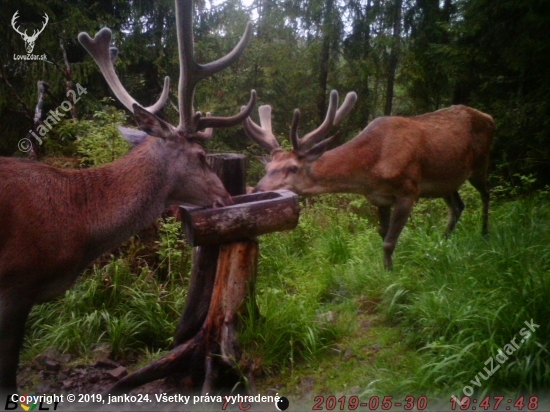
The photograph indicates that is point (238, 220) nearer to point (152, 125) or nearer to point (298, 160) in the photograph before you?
point (152, 125)

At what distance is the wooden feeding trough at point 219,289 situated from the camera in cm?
410

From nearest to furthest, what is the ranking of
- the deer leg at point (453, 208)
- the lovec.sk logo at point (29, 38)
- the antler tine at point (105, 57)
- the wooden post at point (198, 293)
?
1. the wooden post at point (198, 293)
2. the antler tine at point (105, 57)
3. the deer leg at point (453, 208)
4. the lovec.sk logo at point (29, 38)

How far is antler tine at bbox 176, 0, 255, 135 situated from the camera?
4.12 meters

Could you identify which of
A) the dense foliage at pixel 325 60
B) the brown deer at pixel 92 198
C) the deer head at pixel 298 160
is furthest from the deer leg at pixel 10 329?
the dense foliage at pixel 325 60

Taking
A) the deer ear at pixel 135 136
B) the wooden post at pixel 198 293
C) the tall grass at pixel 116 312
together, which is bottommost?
the tall grass at pixel 116 312

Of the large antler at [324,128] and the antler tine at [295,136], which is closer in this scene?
the antler tine at [295,136]

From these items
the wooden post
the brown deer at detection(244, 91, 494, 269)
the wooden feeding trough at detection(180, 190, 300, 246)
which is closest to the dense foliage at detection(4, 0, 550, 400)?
the wooden post

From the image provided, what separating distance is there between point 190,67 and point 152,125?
55 centimetres

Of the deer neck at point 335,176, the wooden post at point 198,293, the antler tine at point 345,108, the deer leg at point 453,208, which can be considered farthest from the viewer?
the deer leg at point 453,208

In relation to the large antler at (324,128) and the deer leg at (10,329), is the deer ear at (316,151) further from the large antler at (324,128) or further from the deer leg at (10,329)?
the deer leg at (10,329)

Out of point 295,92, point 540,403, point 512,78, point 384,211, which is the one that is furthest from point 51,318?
point 295,92

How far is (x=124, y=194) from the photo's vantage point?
4109 mm

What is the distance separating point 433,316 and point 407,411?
1003 mm

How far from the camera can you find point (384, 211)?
21.5ft
